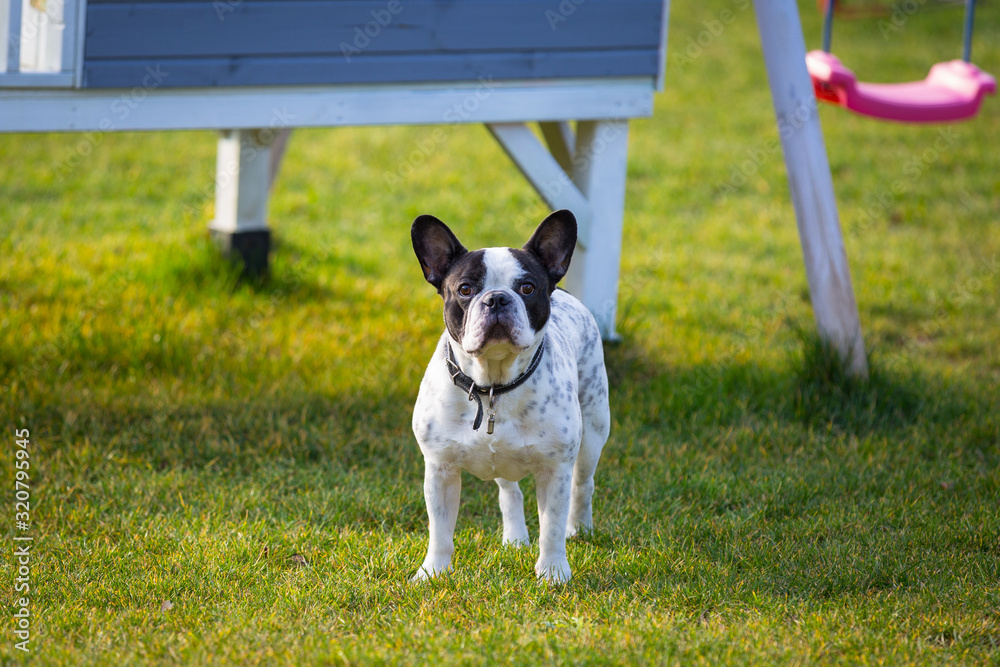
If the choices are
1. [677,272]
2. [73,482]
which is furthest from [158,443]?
[677,272]

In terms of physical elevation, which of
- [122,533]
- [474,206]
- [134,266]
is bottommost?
[122,533]

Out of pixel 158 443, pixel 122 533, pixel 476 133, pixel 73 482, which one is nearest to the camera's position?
pixel 122 533

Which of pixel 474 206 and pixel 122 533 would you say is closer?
pixel 122 533

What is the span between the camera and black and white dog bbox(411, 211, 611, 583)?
3348 millimetres

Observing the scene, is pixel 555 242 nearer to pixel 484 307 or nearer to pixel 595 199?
pixel 484 307

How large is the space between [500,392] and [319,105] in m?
2.65

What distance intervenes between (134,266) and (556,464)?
470cm

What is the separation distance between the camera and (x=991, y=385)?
5.95 m

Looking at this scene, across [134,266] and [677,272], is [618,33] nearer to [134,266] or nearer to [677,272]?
[677,272]

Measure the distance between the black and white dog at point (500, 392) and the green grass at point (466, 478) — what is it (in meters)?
0.35

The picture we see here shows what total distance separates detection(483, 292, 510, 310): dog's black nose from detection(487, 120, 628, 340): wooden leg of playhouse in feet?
8.80

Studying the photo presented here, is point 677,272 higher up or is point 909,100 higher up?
point 909,100

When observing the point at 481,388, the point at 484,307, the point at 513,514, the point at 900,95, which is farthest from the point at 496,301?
the point at 900,95

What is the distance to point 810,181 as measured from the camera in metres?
5.52
